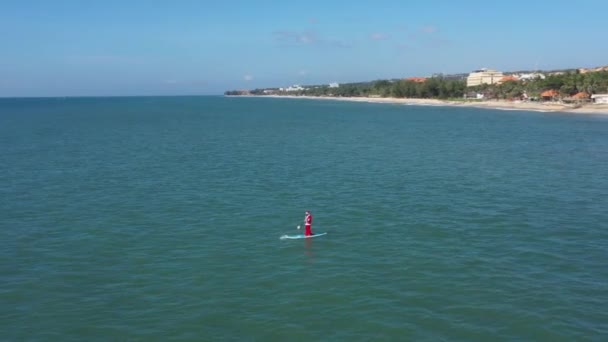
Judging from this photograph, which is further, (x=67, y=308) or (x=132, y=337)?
(x=67, y=308)

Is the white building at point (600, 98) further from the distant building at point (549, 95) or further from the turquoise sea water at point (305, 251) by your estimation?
the turquoise sea water at point (305, 251)

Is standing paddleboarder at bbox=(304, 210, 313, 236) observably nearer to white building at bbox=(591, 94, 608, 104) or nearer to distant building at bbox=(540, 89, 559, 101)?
white building at bbox=(591, 94, 608, 104)

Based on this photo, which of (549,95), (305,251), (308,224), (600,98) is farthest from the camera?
(549,95)

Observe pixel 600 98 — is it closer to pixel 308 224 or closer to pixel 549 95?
pixel 549 95

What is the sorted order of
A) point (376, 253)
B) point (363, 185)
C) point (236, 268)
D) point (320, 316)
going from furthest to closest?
point (363, 185) → point (376, 253) → point (236, 268) → point (320, 316)

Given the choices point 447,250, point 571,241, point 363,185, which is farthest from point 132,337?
point 363,185

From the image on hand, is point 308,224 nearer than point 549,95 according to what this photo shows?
Yes

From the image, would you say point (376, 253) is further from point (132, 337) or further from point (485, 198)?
point (485, 198)

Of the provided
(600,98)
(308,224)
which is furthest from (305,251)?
(600,98)
